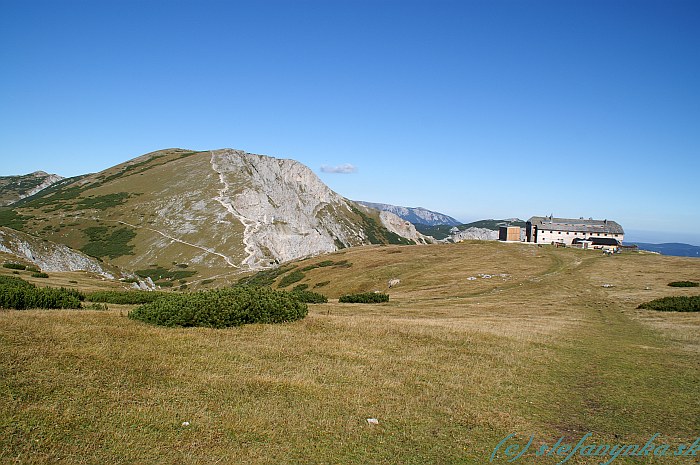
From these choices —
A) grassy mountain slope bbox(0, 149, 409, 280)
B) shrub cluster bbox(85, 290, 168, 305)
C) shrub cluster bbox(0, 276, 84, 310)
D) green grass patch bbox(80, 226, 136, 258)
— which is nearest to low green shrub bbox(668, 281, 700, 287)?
shrub cluster bbox(85, 290, 168, 305)

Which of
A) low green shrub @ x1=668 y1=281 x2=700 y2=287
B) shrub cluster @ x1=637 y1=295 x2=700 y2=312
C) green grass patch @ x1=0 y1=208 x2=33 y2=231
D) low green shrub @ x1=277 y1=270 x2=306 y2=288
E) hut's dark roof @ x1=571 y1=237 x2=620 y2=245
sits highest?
green grass patch @ x1=0 y1=208 x2=33 y2=231

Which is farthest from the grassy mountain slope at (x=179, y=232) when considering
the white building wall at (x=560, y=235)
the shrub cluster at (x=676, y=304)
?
the shrub cluster at (x=676, y=304)

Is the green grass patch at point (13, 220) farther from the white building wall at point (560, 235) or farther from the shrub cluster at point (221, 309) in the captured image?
the white building wall at point (560, 235)

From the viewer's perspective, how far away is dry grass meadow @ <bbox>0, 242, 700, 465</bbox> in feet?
31.3

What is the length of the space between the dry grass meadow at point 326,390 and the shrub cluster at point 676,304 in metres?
12.7

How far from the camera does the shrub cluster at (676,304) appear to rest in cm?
3712

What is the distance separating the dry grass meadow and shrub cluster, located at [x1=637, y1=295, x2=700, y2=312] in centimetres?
1266

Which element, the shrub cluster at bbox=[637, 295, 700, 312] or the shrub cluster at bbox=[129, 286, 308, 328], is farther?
the shrub cluster at bbox=[637, 295, 700, 312]

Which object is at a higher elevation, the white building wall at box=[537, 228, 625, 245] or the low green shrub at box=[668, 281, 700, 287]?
the white building wall at box=[537, 228, 625, 245]

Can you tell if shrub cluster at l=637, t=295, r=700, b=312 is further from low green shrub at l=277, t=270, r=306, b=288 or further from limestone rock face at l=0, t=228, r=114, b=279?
limestone rock face at l=0, t=228, r=114, b=279

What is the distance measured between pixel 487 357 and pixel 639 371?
20.4 feet

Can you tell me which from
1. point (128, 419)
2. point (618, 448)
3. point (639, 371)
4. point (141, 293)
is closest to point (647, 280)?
point (639, 371)

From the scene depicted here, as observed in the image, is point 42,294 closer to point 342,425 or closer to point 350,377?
point 350,377

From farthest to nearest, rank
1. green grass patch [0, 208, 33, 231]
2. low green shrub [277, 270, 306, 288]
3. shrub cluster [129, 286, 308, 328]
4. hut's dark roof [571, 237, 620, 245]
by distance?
green grass patch [0, 208, 33, 231]
hut's dark roof [571, 237, 620, 245]
low green shrub [277, 270, 306, 288]
shrub cluster [129, 286, 308, 328]
